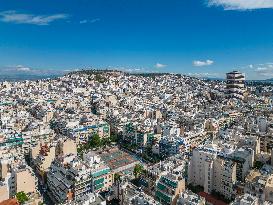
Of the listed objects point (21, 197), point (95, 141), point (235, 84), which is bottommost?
point (21, 197)

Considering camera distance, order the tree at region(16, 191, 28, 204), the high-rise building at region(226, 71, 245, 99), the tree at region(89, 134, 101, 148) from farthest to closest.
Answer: the high-rise building at region(226, 71, 245, 99), the tree at region(89, 134, 101, 148), the tree at region(16, 191, 28, 204)

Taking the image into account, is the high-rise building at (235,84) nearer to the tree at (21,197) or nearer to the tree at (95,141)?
the tree at (95,141)

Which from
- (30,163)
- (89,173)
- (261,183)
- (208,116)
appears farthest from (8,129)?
(261,183)

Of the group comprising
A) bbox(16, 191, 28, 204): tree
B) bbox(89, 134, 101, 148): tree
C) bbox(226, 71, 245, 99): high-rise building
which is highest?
bbox(226, 71, 245, 99): high-rise building

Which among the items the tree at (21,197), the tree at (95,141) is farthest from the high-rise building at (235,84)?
the tree at (21,197)

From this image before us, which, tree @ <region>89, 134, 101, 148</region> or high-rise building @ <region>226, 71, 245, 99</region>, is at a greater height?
high-rise building @ <region>226, 71, 245, 99</region>

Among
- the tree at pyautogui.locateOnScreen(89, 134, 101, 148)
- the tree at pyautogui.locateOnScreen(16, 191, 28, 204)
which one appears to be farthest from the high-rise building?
the tree at pyautogui.locateOnScreen(16, 191, 28, 204)

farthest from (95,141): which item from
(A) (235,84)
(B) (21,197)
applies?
(A) (235,84)

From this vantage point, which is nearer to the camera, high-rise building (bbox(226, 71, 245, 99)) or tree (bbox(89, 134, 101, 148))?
tree (bbox(89, 134, 101, 148))

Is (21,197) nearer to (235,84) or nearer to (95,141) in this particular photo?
(95,141)

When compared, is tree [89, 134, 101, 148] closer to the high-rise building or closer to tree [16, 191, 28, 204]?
tree [16, 191, 28, 204]
